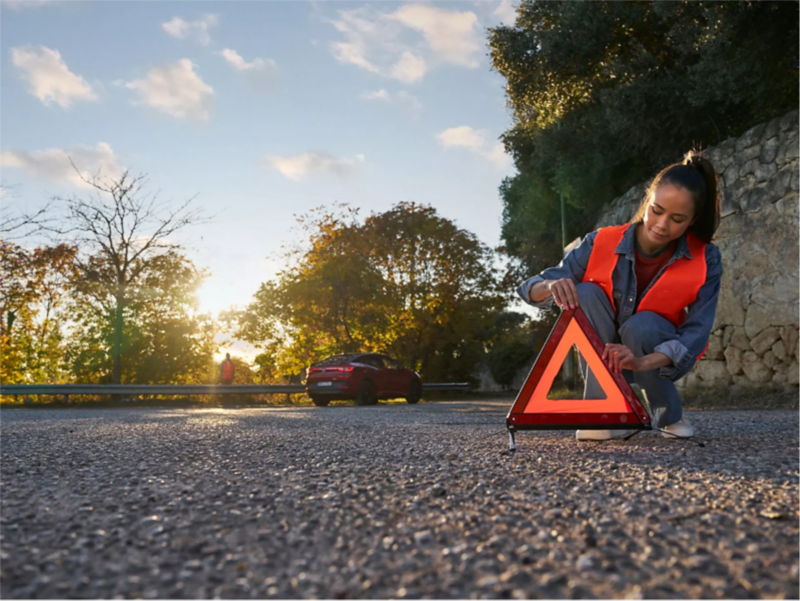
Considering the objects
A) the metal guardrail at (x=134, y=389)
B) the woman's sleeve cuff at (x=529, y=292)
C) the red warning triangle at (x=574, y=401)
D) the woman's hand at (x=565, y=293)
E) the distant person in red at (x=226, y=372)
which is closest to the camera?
the red warning triangle at (x=574, y=401)

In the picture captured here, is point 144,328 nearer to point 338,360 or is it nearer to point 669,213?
point 338,360

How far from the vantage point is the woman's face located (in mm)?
3594

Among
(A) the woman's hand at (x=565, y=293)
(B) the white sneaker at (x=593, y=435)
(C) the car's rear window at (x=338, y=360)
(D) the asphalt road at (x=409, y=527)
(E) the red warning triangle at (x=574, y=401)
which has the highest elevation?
(C) the car's rear window at (x=338, y=360)

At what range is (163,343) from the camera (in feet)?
64.9

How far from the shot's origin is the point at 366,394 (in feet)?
51.9

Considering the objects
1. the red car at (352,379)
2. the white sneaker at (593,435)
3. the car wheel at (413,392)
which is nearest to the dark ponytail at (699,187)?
the white sneaker at (593,435)

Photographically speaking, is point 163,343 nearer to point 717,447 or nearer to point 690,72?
point 690,72

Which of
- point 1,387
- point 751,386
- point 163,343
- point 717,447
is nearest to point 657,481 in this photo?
point 717,447

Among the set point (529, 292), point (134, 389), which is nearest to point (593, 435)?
point (529, 292)

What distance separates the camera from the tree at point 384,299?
76.4 ft

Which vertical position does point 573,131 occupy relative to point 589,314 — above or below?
above

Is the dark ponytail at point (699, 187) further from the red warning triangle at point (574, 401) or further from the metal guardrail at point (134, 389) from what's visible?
the metal guardrail at point (134, 389)

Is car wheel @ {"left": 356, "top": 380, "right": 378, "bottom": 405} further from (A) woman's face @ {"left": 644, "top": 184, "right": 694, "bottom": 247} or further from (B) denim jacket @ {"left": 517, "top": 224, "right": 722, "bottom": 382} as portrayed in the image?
(A) woman's face @ {"left": 644, "top": 184, "right": 694, "bottom": 247}

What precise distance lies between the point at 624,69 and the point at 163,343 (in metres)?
14.1
